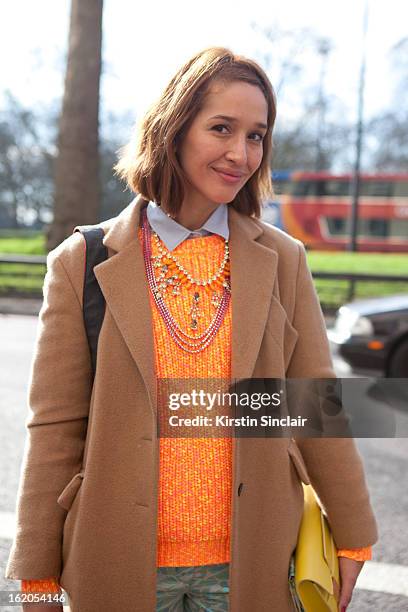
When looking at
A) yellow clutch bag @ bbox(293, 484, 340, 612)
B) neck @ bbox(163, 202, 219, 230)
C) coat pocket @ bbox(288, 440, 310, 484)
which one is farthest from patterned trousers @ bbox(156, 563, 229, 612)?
neck @ bbox(163, 202, 219, 230)

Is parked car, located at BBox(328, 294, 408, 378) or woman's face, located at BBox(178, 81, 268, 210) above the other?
parked car, located at BBox(328, 294, 408, 378)

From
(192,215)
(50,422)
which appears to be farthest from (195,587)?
(192,215)

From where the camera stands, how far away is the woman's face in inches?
65.8

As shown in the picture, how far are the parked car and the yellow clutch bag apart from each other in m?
4.98

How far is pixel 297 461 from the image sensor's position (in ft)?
5.74

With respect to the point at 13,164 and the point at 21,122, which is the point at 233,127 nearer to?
the point at 21,122

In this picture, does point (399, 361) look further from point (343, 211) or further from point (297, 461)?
point (343, 211)

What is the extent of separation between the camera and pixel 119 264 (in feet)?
5.57

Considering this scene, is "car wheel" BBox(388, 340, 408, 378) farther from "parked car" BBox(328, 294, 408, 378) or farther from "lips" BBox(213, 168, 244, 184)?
"lips" BBox(213, 168, 244, 184)

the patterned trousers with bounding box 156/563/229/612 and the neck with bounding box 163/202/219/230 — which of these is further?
the neck with bounding box 163/202/219/230

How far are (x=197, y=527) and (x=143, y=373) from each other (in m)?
0.39

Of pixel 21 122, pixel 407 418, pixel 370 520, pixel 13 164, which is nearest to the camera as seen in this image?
pixel 370 520

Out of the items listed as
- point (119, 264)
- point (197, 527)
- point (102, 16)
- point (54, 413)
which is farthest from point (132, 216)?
point (102, 16)

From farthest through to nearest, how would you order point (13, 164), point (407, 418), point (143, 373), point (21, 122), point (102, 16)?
point (13, 164) < point (21, 122) < point (102, 16) < point (407, 418) < point (143, 373)
